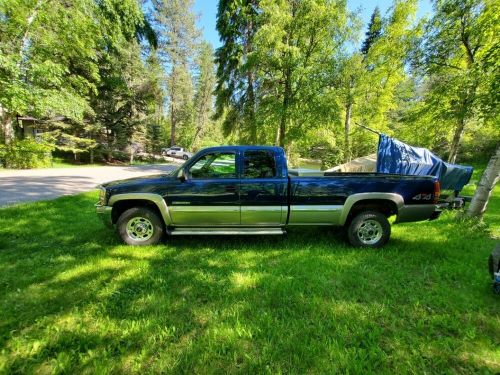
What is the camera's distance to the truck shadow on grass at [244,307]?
2.15 metres

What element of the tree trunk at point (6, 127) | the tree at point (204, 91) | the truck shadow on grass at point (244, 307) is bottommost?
the truck shadow on grass at point (244, 307)

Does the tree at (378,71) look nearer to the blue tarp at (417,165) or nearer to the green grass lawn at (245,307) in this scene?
the blue tarp at (417,165)

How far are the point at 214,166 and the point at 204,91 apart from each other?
133 ft

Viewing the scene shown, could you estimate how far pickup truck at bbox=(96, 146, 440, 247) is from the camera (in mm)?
4375

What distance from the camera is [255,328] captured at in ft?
8.09

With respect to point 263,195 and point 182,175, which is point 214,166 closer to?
point 182,175

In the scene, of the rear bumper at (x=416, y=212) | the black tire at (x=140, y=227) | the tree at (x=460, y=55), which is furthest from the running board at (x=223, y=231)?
the tree at (x=460, y=55)

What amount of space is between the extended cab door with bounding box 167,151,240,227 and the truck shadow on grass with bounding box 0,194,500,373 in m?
0.52

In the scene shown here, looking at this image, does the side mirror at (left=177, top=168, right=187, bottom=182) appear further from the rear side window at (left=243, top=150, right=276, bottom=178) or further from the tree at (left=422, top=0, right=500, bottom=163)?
the tree at (left=422, top=0, right=500, bottom=163)

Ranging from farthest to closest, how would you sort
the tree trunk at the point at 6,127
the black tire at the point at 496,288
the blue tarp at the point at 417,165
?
the tree trunk at the point at 6,127
the blue tarp at the point at 417,165
the black tire at the point at 496,288

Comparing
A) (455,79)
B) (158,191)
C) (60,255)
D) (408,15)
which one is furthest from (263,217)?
(408,15)

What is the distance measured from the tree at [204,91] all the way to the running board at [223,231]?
3791 centimetres

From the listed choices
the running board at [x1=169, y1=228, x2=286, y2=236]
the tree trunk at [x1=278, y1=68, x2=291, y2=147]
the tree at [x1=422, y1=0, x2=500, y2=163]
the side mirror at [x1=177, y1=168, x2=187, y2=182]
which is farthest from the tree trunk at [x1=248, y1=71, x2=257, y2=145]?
the running board at [x1=169, y1=228, x2=286, y2=236]

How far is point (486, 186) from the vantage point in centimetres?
575
